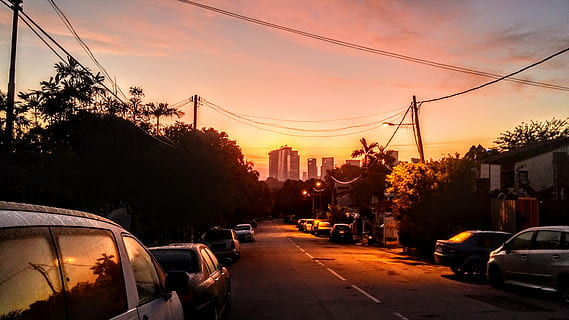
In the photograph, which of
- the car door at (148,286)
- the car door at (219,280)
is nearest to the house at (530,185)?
the car door at (219,280)

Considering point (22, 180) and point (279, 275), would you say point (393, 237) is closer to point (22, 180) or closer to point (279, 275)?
point (279, 275)

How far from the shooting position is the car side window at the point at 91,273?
300 centimetres

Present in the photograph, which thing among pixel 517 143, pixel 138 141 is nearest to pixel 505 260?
pixel 138 141

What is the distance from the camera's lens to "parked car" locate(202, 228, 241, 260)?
2643 centimetres

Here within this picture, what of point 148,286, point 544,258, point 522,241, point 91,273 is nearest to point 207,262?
point 148,286

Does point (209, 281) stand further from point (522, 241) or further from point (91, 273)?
point (522, 241)

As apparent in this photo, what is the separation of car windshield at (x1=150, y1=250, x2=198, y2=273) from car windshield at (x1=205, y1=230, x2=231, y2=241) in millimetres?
17924

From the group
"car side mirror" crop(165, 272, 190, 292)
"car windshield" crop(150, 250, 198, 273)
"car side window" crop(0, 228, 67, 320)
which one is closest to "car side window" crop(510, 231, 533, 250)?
"car windshield" crop(150, 250, 198, 273)

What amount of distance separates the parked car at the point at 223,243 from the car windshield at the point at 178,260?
16.7 meters

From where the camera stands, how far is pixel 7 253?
8.17ft

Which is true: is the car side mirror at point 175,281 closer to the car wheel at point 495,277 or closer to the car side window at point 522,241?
the car side window at point 522,241

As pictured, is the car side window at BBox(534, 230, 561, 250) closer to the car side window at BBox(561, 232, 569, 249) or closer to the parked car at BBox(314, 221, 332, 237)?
the car side window at BBox(561, 232, 569, 249)

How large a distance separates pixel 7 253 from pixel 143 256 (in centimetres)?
231

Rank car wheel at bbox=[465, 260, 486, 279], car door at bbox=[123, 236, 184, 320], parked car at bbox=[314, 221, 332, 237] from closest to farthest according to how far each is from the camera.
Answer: car door at bbox=[123, 236, 184, 320] → car wheel at bbox=[465, 260, 486, 279] → parked car at bbox=[314, 221, 332, 237]
